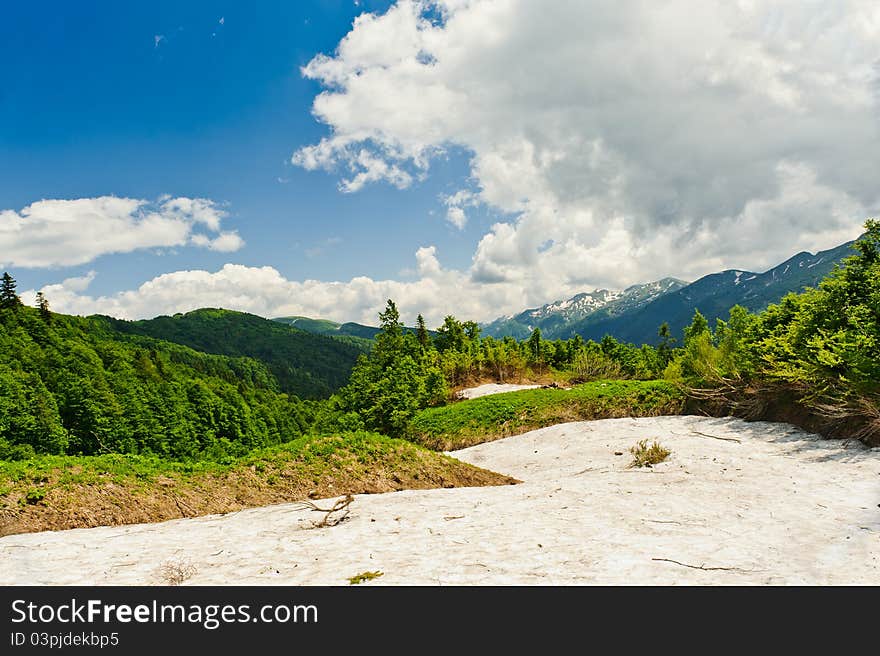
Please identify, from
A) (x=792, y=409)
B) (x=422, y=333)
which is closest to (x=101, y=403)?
(x=422, y=333)

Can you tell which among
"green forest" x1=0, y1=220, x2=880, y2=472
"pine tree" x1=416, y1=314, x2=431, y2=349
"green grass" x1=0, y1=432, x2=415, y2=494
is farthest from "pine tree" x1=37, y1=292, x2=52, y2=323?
"green grass" x1=0, y1=432, x2=415, y2=494

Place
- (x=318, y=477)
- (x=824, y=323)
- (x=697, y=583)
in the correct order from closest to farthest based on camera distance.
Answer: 1. (x=697, y=583)
2. (x=318, y=477)
3. (x=824, y=323)

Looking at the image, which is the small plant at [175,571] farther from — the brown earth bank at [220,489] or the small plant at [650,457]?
the small plant at [650,457]

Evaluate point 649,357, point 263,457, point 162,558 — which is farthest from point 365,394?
point 649,357

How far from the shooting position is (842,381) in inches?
664

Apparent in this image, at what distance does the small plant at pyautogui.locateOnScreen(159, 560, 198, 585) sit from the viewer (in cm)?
632

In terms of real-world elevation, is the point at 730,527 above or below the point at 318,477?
below

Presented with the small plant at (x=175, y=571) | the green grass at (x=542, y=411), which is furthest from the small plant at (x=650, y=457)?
the small plant at (x=175, y=571)

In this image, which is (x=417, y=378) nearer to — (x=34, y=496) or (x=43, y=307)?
(x=34, y=496)

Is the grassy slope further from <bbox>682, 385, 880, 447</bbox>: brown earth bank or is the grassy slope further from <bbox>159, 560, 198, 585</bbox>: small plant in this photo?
<bbox>682, 385, 880, 447</bbox>: brown earth bank

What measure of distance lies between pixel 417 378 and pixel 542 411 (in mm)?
11892

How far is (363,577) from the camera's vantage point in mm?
6121
